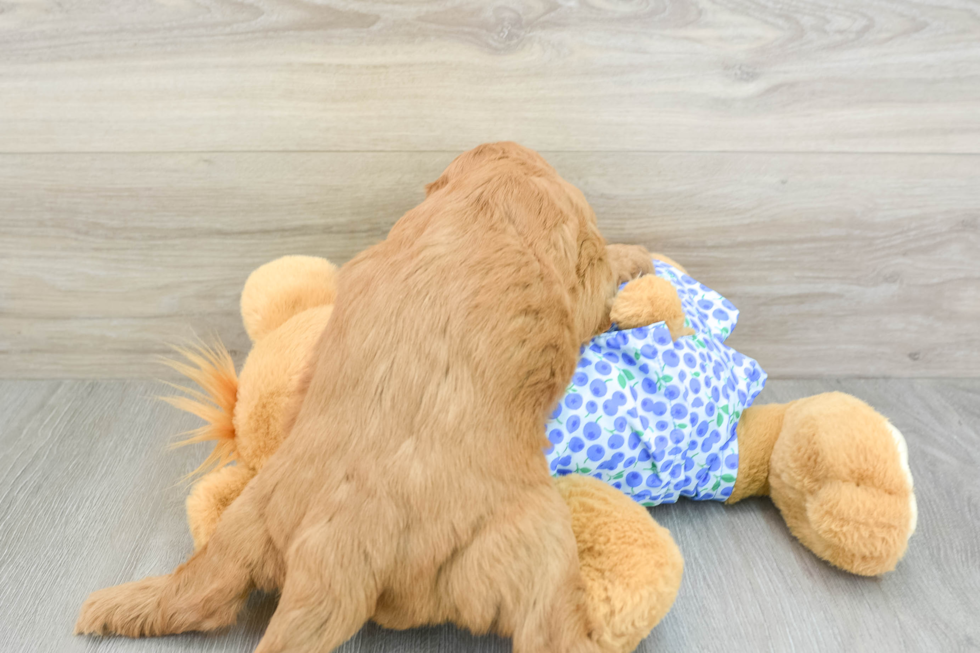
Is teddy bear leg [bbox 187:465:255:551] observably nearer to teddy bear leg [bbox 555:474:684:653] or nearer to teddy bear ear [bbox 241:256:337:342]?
teddy bear ear [bbox 241:256:337:342]

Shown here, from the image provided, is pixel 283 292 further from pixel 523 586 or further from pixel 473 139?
pixel 523 586

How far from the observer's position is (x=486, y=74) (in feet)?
2.92

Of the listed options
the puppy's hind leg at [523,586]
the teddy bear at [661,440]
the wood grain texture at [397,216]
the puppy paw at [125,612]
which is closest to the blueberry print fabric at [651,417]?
the teddy bear at [661,440]

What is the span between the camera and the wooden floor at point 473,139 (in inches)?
34.4

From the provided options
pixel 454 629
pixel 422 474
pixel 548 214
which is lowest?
pixel 454 629

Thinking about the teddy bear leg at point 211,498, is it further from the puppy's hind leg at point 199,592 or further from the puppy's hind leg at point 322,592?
the puppy's hind leg at point 322,592

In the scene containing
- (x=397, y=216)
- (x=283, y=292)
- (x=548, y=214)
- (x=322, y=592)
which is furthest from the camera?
(x=397, y=216)

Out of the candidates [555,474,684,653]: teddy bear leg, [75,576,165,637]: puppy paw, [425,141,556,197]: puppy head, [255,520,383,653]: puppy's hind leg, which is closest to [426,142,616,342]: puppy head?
[425,141,556,197]: puppy head

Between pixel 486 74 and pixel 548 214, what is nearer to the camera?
pixel 548 214

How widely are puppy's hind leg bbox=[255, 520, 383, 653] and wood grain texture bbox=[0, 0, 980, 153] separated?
56cm

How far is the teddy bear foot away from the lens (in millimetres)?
694

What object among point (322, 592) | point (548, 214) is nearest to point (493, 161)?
point (548, 214)

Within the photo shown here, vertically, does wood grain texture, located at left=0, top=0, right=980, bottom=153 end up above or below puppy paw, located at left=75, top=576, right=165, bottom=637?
above

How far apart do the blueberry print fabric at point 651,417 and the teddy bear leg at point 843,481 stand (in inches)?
2.2
